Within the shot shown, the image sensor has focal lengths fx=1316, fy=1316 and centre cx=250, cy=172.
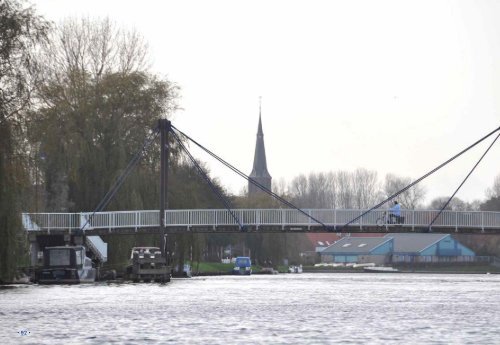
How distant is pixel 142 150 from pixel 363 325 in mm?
53675

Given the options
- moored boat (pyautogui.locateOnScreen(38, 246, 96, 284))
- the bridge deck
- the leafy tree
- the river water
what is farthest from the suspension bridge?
the leafy tree

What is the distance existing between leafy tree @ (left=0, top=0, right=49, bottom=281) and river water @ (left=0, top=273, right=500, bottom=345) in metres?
5.97

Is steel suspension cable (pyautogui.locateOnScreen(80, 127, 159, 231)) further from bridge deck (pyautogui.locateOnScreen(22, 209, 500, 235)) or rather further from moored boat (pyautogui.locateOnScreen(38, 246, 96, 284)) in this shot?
moored boat (pyautogui.locateOnScreen(38, 246, 96, 284))

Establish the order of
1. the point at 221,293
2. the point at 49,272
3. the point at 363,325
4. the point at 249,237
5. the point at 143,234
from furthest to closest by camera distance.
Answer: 1. the point at 249,237
2. the point at 143,234
3. the point at 49,272
4. the point at 221,293
5. the point at 363,325

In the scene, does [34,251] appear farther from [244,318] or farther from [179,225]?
[244,318]

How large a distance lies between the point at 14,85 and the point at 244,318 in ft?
65.2

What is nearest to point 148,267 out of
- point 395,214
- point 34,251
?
point 34,251

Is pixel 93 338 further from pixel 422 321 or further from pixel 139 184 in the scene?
pixel 139 184

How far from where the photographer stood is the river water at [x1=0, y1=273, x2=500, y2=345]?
3853 centimetres

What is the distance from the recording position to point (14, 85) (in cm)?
6147

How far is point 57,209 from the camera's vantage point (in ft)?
324

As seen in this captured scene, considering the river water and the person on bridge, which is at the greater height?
the person on bridge

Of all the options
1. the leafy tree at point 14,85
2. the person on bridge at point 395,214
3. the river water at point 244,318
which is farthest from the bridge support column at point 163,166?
the leafy tree at point 14,85

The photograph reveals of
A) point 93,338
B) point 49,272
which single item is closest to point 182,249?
point 49,272
